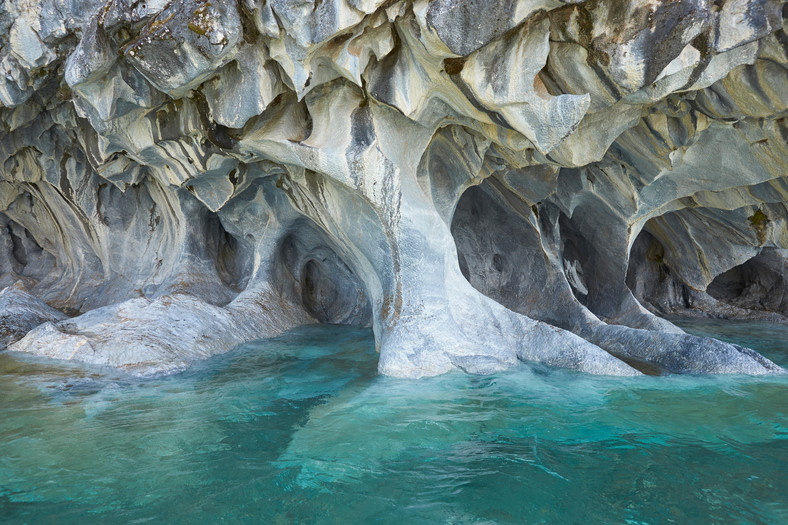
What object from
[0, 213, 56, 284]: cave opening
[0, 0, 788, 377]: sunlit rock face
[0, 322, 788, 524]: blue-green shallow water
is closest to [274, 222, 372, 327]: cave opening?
[0, 0, 788, 377]: sunlit rock face

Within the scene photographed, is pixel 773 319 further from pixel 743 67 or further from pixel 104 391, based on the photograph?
pixel 104 391

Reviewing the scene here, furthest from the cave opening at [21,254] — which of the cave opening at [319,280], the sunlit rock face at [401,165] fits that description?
the cave opening at [319,280]

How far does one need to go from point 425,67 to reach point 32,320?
8.16 m

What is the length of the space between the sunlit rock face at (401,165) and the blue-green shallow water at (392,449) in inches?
36.1

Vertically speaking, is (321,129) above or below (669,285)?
above

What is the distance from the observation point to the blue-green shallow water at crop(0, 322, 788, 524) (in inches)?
139

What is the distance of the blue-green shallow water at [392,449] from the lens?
139 inches

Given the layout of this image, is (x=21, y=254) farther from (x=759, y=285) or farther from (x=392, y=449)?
(x=759, y=285)

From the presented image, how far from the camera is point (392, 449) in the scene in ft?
14.6

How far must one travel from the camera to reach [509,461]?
4.21m

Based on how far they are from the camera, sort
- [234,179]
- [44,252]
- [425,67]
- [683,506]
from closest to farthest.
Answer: [683,506] < [425,67] < [234,179] < [44,252]

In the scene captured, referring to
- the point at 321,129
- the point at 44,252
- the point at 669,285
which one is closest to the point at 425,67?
the point at 321,129

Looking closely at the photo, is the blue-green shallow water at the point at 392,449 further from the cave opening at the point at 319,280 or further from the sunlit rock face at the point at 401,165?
the cave opening at the point at 319,280

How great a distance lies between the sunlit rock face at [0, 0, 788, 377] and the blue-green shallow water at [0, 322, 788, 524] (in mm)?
918
